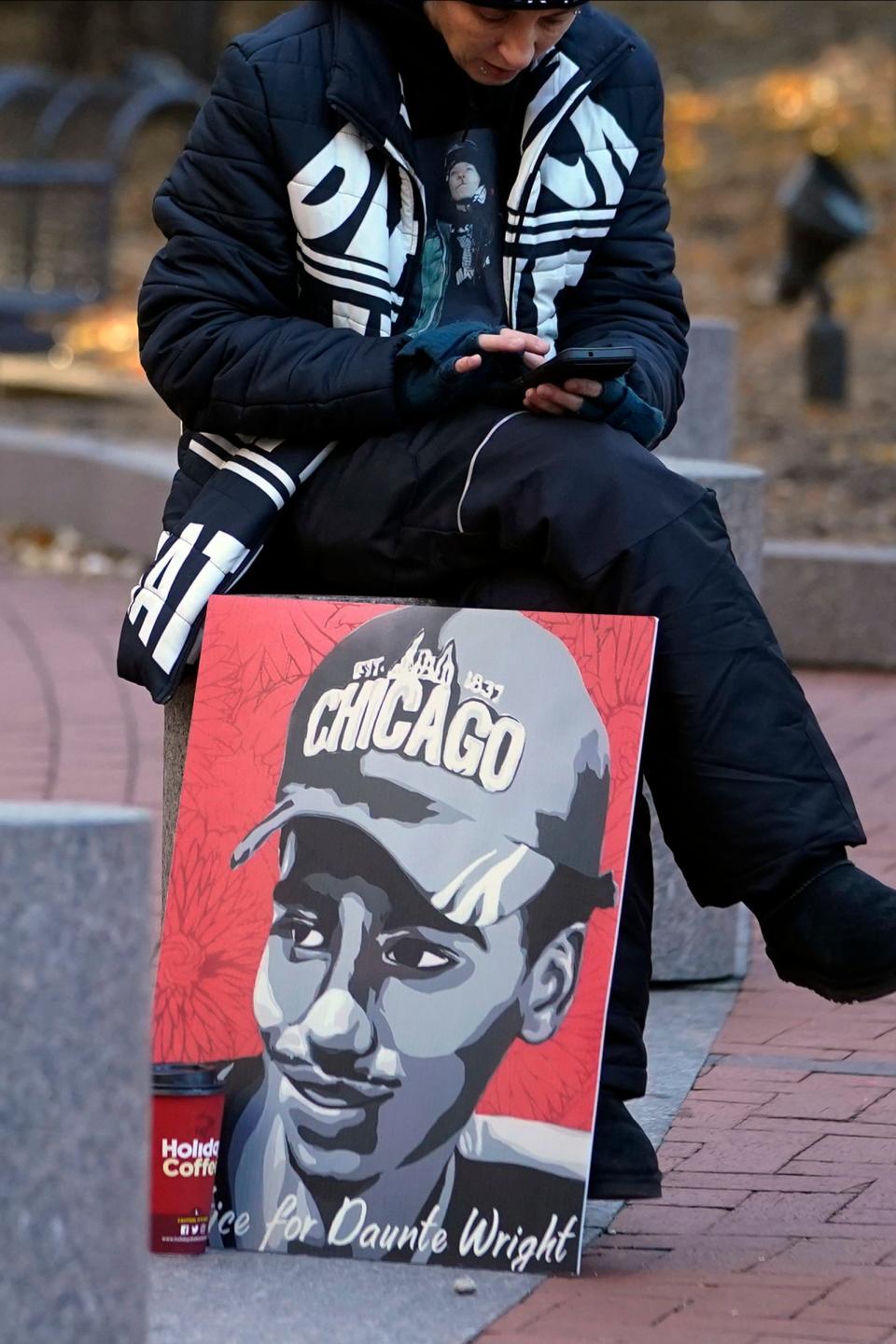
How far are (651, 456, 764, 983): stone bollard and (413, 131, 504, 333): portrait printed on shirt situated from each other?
3.15 ft

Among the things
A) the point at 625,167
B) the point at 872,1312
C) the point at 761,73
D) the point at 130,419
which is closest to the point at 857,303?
the point at 130,419

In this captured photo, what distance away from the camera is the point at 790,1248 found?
3035 millimetres

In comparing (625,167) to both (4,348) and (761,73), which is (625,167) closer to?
(4,348)

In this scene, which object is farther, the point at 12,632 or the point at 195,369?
the point at 12,632

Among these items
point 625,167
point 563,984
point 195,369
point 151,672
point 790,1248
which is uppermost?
point 625,167

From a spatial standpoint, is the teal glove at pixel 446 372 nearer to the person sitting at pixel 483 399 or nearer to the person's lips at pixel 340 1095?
the person sitting at pixel 483 399

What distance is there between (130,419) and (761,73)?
26.6 feet

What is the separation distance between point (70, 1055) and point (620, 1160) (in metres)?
1.05

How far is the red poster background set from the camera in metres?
2.94

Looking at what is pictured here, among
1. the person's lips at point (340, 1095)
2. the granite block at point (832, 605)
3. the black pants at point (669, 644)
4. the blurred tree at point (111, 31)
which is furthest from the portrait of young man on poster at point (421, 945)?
the blurred tree at point (111, 31)

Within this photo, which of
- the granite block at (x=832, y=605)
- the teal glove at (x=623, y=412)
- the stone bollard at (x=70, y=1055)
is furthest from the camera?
the granite block at (x=832, y=605)

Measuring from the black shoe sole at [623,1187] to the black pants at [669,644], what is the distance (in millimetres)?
129

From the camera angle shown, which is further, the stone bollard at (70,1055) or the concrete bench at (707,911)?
the concrete bench at (707,911)

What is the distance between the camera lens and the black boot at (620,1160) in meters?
2.99
